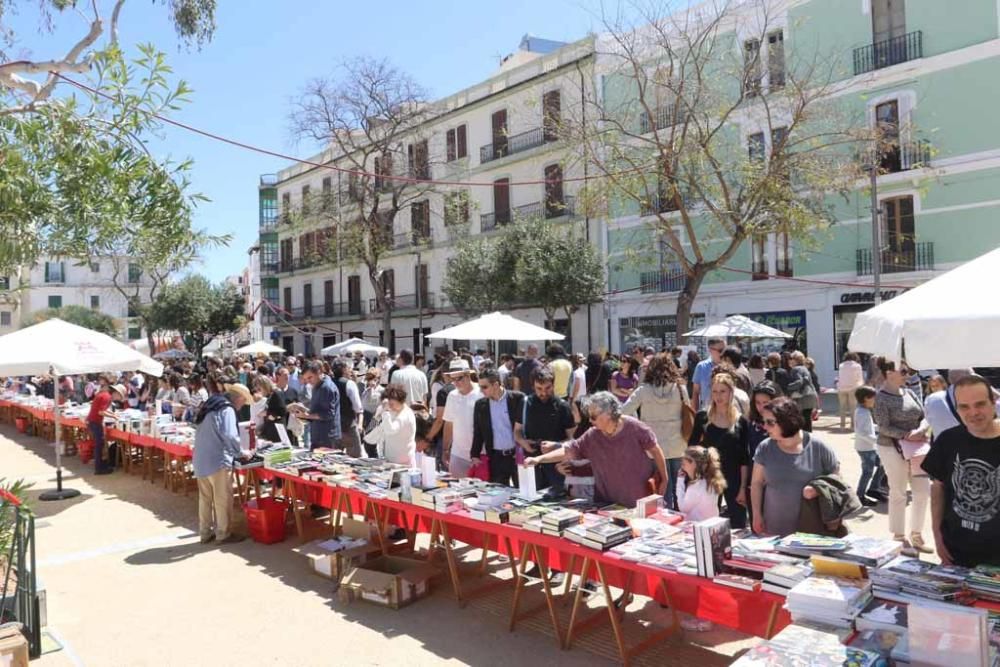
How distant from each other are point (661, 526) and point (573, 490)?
98 cm

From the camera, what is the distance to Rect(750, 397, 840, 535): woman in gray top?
4031 millimetres

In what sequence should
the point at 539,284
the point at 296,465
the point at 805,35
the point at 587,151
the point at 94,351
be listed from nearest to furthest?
1. the point at 296,465
2. the point at 94,351
3. the point at 587,151
4. the point at 805,35
5. the point at 539,284

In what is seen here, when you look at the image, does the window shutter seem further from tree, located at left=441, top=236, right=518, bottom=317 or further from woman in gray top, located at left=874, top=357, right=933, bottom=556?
woman in gray top, located at left=874, top=357, right=933, bottom=556

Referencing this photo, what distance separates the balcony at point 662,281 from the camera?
21.7m

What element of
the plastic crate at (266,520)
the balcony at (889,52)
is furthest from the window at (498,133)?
the plastic crate at (266,520)

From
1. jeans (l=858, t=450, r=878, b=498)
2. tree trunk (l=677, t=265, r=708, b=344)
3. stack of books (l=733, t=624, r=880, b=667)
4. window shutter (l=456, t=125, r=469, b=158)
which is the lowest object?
jeans (l=858, t=450, r=878, b=498)

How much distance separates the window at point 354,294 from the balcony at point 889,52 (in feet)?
74.2

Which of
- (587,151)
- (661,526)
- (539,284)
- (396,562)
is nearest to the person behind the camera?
(661,526)

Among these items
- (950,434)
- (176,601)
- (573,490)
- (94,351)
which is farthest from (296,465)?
(950,434)

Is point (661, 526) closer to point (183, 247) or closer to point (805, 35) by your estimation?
point (183, 247)

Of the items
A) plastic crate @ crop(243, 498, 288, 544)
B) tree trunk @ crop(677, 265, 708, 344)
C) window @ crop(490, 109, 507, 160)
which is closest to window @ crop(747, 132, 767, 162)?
tree trunk @ crop(677, 265, 708, 344)

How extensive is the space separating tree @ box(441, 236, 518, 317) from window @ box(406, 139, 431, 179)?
613cm

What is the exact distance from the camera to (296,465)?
6.65 m

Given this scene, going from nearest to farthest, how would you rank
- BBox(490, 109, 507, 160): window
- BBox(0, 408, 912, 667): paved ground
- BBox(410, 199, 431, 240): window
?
BBox(0, 408, 912, 667): paved ground
BBox(490, 109, 507, 160): window
BBox(410, 199, 431, 240): window
